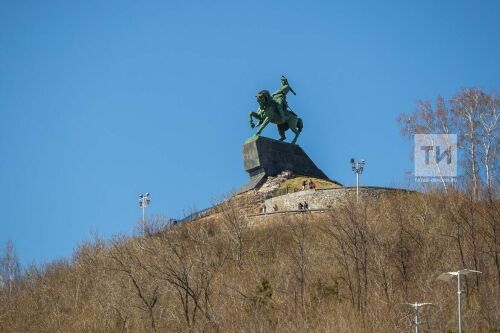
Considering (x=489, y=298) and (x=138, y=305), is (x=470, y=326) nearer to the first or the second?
(x=489, y=298)

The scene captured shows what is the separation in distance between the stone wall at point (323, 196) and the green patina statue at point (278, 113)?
5387mm

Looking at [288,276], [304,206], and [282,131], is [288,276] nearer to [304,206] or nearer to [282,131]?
[304,206]

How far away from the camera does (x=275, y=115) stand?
42.1 m

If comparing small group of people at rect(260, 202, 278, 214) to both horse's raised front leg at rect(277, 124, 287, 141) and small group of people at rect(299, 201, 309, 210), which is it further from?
horse's raised front leg at rect(277, 124, 287, 141)

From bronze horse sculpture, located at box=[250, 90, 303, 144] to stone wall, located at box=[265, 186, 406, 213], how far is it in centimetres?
539

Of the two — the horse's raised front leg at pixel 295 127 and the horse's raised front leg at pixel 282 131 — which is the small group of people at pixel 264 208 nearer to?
the horse's raised front leg at pixel 282 131

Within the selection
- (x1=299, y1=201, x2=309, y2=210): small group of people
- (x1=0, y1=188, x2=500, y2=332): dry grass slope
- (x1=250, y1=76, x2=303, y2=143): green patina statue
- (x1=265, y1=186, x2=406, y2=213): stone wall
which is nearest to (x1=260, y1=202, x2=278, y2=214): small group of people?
(x1=265, y1=186, x2=406, y2=213): stone wall

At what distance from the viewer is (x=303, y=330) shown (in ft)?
81.4

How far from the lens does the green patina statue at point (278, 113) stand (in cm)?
4178

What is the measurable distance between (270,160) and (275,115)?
6.96ft

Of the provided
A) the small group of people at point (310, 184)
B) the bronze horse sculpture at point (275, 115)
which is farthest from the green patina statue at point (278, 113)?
the small group of people at point (310, 184)

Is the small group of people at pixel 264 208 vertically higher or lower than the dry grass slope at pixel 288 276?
higher

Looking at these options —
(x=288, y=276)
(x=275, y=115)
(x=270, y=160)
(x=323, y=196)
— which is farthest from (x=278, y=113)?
(x=288, y=276)

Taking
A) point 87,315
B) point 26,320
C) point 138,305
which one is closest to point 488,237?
point 138,305
